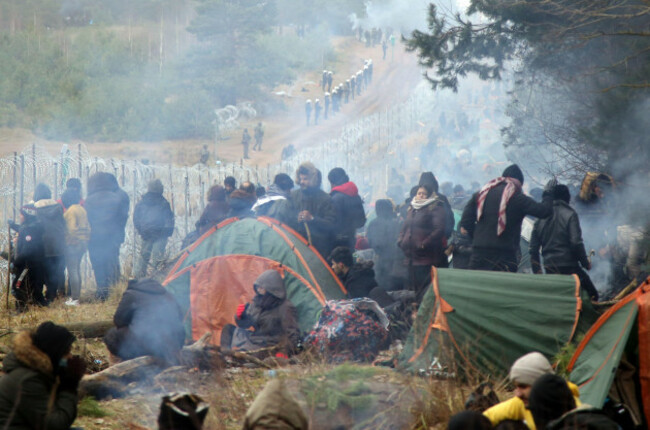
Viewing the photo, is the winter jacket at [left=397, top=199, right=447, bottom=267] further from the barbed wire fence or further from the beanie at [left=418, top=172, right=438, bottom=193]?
the barbed wire fence

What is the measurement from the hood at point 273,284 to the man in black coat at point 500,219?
6.43 ft

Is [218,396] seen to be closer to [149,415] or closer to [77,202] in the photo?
[149,415]

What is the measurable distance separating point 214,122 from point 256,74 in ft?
28.2

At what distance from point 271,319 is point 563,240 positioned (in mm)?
2996

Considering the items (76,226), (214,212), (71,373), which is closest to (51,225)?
(76,226)

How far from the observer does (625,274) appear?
875 centimetres

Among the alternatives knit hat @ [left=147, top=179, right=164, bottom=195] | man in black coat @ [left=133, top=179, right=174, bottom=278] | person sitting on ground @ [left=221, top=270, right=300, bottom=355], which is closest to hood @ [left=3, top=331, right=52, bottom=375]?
person sitting on ground @ [left=221, top=270, right=300, bottom=355]

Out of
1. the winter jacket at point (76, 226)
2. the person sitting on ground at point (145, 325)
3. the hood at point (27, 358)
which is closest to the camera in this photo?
the hood at point (27, 358)

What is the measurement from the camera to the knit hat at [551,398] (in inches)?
162

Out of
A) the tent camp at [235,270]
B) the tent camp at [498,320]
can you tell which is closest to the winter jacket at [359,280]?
the tent camp at [235,270]

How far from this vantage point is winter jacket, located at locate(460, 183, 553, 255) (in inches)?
305

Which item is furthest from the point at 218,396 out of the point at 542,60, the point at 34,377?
the point at 542,60

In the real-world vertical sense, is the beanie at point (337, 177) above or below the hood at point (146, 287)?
above

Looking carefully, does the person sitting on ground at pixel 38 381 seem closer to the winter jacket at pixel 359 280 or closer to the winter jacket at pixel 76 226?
the winter jacket at pixel 359 280
